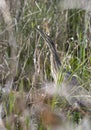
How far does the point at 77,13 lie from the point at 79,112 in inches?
62.0

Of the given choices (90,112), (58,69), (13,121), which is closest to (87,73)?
(58,69)

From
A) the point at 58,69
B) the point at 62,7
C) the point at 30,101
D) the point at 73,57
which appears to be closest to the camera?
the point at 30,101

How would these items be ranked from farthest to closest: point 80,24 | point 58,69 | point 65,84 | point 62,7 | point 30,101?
point 80,24
point 62,7
point 58,69
point 65,84
point 30,101

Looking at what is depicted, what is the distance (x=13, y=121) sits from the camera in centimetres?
200

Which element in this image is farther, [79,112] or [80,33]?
[80,33]

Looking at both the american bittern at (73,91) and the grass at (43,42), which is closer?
the american bittern at (73,91)

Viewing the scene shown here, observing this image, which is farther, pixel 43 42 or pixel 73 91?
pixel 43 42

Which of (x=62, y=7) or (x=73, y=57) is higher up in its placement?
(x=62, y=7)

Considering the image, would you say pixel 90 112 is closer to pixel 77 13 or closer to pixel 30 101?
pixel 30 101

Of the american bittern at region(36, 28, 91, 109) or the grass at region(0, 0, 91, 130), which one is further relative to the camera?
the grass at region(0, 0, 91, 130)

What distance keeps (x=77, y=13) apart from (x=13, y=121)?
2329 mm

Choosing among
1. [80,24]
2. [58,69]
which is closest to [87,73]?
[58,69]

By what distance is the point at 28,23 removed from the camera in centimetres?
394

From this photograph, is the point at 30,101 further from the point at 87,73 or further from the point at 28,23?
the point at 28,23
